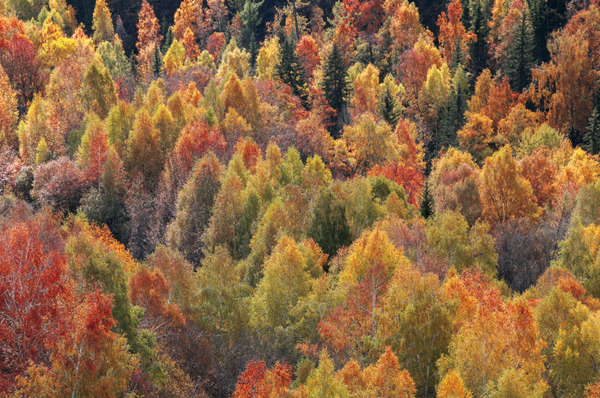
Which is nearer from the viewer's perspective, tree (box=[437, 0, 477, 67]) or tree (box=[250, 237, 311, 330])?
tree (box=[250, 237, 311, 330])

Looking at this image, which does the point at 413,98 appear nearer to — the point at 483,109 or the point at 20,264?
the point at 483,109

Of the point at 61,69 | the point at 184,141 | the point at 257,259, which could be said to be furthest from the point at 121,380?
the point at 61,69

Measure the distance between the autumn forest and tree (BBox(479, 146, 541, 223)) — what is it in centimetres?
29

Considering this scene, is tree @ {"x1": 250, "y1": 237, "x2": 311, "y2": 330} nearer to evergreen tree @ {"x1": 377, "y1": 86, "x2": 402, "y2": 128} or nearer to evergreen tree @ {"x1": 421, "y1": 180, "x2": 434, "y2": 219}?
evergreen tree @ {"x1": 421, "y1": 180, "x2": 434, "y2": 219}

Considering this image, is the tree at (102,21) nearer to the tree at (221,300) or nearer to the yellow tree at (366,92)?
the yellow tree at (366,92)

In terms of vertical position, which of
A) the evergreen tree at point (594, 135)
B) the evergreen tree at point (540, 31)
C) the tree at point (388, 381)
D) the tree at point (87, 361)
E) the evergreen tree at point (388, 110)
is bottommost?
the evergreen tree at point (594, 135)

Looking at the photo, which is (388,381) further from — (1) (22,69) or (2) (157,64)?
(2) (157,64)

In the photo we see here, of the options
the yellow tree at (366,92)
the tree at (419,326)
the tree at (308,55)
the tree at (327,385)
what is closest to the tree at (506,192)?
the tree at (419,326)

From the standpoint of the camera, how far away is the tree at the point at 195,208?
200 feet

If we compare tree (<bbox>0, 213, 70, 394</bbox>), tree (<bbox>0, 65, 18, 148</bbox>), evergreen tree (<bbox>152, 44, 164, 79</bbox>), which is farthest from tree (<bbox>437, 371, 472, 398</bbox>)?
A: evergreen tree (<bbox>152, 44, 164, 79</bbox>)

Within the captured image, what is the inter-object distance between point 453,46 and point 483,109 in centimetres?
1944

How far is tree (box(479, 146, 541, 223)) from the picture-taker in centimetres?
6175

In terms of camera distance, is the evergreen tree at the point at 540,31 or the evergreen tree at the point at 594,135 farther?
the evergreen tree at the point at 540,31

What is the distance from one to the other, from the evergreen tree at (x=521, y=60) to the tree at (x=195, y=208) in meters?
53.3
